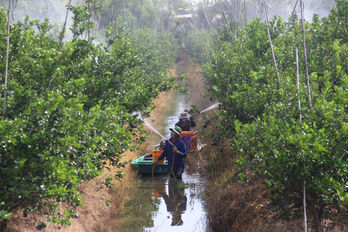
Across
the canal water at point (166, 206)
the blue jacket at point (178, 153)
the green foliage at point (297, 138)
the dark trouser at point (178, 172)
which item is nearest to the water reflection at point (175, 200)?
the canal water at point (166, 206)

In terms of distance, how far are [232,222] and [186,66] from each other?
160ft

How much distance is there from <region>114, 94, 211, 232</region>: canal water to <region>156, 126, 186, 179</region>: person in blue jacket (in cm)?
50

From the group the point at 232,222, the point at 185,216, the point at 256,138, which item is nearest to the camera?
the point at 256,138

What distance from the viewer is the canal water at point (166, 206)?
9953mm

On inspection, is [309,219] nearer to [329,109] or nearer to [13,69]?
[329,109]

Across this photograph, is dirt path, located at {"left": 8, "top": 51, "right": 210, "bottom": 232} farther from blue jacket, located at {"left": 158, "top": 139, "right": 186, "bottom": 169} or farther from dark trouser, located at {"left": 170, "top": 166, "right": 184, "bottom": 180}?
blue jacket, located at {"left": 158, "top": 139, "right": 186, "bottom": 169}

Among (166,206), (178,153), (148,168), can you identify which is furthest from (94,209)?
(148,168)

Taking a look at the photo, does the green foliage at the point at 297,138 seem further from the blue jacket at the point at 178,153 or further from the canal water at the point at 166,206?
the canal water at the point at 166,206

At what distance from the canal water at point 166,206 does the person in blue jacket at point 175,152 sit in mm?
498

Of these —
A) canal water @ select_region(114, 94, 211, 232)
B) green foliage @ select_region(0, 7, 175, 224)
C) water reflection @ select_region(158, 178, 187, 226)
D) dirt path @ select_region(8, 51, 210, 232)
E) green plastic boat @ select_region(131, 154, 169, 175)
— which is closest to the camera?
green foliage @ select_region(0, 7, 175, 224)

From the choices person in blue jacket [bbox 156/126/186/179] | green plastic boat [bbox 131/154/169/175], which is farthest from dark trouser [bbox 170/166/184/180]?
green plastic boat [bbox 131/154/169/175]

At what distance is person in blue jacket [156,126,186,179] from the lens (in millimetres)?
11922

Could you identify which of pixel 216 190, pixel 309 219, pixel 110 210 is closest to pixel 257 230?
pixel 309 219

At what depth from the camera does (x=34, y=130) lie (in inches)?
226
